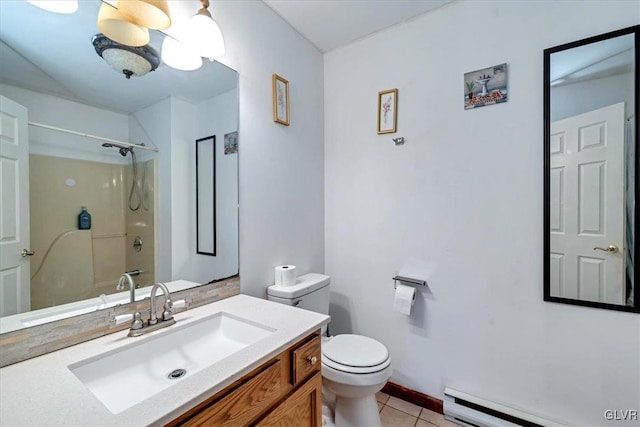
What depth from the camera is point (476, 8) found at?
1508mm

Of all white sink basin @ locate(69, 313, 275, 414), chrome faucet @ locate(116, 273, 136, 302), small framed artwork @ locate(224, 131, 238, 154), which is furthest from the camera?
small framed artwork @ locate(224, 131, 238, 154)

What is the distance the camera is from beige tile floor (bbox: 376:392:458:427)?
155cm

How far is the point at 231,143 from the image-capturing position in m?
1.43

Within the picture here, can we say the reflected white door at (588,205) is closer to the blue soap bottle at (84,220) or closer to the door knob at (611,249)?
the door knob at (611,249)

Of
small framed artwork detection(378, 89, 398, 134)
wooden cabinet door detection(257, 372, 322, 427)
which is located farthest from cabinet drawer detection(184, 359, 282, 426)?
small framed artwork detection(378, 89, 398, 134)

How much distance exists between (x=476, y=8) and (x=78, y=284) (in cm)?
228

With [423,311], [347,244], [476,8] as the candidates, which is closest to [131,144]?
[347,244]

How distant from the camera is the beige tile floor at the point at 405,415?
1.55 metres

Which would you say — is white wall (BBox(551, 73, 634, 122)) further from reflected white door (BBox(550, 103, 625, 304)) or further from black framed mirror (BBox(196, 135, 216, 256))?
black framed mirror (BBox(196, 135, 216, 256))

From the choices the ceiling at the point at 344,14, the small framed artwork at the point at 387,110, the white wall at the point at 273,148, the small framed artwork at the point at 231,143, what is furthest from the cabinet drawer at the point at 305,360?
the ceiling at the point at 344,14

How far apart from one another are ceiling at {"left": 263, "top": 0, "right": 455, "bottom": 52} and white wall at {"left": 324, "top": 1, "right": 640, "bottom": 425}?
79 millimetres

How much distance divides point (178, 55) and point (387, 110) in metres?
1.23

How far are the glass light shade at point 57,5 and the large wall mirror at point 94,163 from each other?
24 mm

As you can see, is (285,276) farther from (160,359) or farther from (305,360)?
(160,359)
